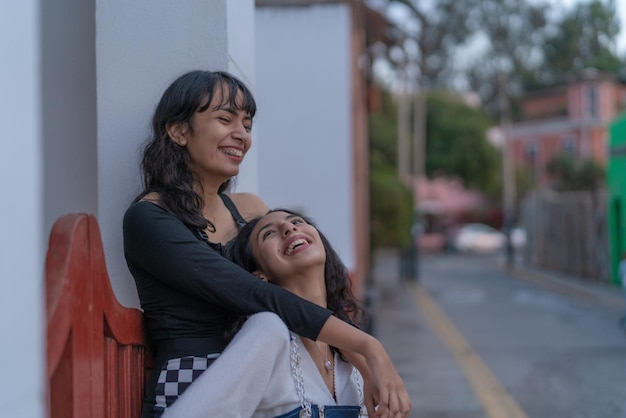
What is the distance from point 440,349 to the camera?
34.7 feet

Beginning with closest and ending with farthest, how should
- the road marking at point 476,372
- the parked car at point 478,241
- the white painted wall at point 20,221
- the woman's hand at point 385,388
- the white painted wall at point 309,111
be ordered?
1. the white painted wall at point 20,221
2. the woman's hand at point 385,388
3. the road marking at point 476,372
4. the white painted wall at point 309,111
5. the parked car at point 478,241

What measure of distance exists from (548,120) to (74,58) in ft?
150

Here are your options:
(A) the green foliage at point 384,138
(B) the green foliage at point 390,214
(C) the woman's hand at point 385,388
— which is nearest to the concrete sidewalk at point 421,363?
(B) the green foliage at point 390,214

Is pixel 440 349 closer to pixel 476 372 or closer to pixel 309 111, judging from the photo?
pixel 476 372

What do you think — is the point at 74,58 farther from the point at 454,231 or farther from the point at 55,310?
the point at 454,231

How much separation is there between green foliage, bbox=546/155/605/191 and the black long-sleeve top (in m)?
39.2

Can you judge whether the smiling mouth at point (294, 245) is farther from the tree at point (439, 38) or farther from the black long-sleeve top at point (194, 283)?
the tree at point (439, 38)

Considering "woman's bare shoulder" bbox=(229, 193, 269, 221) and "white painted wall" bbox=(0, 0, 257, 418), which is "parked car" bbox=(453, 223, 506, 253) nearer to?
"white painted wall" bbox=(0, 0, 257, 418)

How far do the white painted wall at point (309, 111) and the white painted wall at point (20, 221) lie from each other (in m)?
10.6

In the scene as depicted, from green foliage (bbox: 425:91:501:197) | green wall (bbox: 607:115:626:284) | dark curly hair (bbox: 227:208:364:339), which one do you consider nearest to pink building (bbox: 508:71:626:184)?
green foliage (bbox: 425:91:501:197)

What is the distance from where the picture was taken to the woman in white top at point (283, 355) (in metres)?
1.96

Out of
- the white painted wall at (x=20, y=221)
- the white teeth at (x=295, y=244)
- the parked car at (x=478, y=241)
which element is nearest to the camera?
the white painted wall at (x=20, y=221)

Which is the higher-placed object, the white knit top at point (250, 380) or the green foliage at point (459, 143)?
the green foliage at point (459, 143)

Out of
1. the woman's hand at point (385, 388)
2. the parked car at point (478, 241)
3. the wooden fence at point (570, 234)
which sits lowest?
the parked car at point (478, 241)
